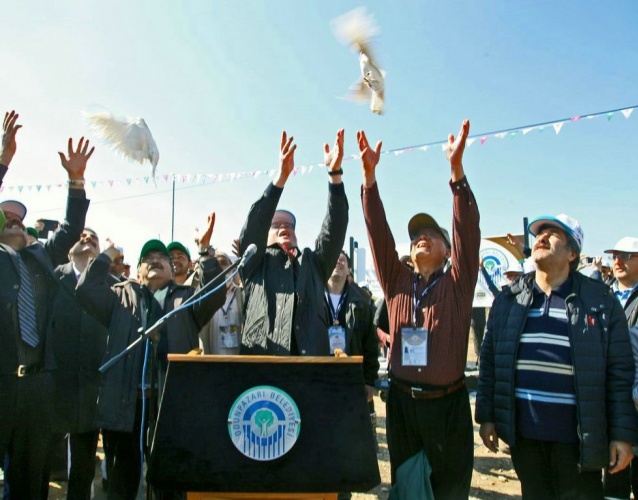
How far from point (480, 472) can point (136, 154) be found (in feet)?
13.7

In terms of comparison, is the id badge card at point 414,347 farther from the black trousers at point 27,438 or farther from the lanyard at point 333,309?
the black trousers at point 27,438

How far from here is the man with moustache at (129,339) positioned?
2.70 meters

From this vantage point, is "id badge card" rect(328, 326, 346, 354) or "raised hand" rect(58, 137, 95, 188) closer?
"raised hand" rect(58, 137, 95, 188)

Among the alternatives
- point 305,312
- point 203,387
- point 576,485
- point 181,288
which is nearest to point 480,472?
point 576,485

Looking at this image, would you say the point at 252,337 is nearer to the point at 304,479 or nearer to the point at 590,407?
the point at 304,479

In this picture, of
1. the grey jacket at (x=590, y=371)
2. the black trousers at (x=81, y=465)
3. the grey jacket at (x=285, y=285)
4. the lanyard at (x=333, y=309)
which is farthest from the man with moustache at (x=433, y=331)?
the black trousers at (x=81, y=465)

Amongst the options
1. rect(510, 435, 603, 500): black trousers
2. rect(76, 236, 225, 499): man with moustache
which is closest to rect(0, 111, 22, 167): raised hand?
rect(76, 236, 225, 499): man with moustache

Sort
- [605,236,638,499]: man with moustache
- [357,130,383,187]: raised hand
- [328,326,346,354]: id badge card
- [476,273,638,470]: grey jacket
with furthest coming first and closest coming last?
[328,326,346,354]: id badge card, [605,236,638,499]: man with moustache, [357,130,383,187]: raised hand, [476,273,638,470]: grey jacket

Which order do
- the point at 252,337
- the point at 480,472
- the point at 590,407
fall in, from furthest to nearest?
the point at 480,472 < the point at 252,337 < the point at 590,407

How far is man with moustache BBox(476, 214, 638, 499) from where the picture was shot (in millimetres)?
2213

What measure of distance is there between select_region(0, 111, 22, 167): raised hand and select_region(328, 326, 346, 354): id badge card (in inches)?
98.1

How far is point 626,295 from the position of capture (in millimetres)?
4121

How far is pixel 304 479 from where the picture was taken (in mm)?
1701

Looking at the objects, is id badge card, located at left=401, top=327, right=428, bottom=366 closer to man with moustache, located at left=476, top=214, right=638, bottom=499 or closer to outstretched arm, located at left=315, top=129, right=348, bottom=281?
man with moustache, located at left=476, top=214, right=638, bottom=499
